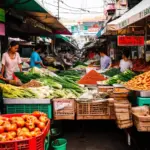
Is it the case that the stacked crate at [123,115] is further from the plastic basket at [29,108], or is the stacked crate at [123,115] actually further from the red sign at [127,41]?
the red sign at [127,41]

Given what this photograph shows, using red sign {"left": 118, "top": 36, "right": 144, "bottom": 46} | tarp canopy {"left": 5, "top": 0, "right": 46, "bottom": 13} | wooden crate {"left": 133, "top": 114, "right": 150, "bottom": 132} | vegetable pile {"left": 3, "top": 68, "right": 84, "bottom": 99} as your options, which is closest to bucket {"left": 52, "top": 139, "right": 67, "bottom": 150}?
vegetable pile {"left": 3, "top": 68, "right": 84, "bottom": 99}

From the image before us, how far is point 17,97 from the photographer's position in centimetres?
548

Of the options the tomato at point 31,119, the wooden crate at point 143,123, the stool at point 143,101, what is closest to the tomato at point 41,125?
the tomato at point 31,119

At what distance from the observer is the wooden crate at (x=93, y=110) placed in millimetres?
A: 5539

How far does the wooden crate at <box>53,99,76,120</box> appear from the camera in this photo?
5.48 meters

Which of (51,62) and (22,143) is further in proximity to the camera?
(51,62)

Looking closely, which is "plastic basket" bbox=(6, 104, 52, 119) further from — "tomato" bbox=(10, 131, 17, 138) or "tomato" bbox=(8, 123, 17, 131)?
"tomato" bbox=(10, 131, 17, 138)

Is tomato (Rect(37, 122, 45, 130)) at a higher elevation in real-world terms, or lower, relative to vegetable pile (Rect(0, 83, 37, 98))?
lower

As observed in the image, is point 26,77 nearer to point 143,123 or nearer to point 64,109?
point 64,109

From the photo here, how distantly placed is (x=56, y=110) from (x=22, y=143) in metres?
2.38

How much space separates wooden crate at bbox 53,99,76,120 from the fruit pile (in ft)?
4.72

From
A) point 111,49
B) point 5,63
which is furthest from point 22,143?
point 111,49

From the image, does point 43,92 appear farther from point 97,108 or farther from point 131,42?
point 131,42

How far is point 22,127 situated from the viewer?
375cm
